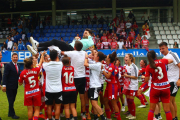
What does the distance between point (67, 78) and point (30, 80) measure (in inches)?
37.2

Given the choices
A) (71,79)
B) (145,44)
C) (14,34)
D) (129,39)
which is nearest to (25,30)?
(14,34)

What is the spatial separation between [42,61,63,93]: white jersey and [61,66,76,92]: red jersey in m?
0.17

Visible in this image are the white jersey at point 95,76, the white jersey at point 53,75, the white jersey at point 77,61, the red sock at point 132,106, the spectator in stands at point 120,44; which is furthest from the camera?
the spectator in stands at point 120,44

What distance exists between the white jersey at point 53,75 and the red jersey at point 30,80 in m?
0.36

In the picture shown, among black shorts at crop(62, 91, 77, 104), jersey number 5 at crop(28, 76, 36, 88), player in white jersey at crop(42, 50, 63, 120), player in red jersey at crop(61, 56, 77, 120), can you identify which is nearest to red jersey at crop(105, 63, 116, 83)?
player in red jersey at crop(61, 56, 77, 120)

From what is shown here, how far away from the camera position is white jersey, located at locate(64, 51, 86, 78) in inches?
229

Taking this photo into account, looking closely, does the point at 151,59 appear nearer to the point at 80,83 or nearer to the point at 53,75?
the point at 80,83

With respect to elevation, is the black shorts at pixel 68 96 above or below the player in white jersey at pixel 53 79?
below

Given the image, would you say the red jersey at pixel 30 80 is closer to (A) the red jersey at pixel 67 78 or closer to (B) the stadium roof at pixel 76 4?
(A) the red jersey at pixel 67 78

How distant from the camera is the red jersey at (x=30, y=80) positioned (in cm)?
532

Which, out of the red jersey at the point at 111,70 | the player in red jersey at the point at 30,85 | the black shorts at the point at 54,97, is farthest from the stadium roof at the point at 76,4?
the black shorts at the point at 54,97

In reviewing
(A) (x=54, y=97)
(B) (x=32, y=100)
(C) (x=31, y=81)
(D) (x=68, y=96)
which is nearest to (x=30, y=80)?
(C) (x=31, y=81)

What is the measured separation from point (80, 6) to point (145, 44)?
37.2ft

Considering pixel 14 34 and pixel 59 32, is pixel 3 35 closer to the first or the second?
pixel 14 34
